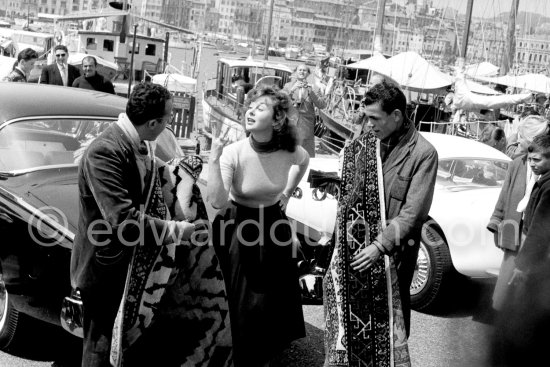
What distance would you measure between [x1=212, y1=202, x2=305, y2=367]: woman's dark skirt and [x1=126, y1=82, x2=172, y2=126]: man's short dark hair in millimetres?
919

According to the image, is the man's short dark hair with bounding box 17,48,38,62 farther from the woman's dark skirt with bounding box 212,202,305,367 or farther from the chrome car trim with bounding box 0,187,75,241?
the woman's dark skirt with bounding box 212,202,305,367

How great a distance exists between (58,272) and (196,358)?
3.41ft

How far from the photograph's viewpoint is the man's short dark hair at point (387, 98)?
4418mm

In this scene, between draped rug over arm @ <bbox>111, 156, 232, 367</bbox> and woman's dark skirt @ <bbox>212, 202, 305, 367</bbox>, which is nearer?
draped rug over arm @ <bbox>111, 156, 232, 367</bbox>

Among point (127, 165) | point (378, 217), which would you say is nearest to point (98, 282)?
point (127, 165)

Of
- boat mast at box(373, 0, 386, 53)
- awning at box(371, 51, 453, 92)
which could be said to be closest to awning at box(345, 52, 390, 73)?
awning at box(371, 51, 453, 92)

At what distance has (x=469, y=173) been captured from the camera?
7898 millimetres

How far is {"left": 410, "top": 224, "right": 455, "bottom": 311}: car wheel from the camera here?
7070 mm

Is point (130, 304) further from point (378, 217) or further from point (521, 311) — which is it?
point (521, 311)

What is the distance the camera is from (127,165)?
13.1ft

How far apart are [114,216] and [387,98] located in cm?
167

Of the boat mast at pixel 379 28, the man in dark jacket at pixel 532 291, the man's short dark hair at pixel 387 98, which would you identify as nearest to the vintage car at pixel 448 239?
the man in dark jacket at pixel 532 291

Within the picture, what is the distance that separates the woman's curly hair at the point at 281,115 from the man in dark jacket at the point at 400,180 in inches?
22.2

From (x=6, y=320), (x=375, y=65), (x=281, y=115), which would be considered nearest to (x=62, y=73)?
(x=6, y=320)
